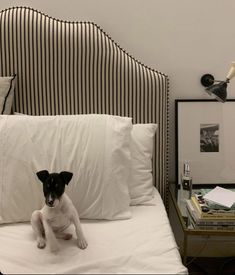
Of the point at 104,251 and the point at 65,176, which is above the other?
the point at 65,176

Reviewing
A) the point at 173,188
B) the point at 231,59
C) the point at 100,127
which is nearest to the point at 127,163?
the point at 100,127

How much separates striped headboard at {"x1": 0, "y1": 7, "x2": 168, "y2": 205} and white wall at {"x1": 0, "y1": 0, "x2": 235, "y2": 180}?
105 millimetres

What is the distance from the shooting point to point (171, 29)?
6.46 feet

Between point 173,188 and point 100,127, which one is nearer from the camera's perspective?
point 100,127

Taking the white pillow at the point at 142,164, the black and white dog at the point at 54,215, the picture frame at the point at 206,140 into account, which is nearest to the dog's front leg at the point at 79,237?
the black and white dog at the point at 54,215

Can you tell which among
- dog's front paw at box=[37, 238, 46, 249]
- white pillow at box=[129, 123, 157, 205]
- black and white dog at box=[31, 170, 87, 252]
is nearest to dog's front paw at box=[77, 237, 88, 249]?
black and white dog at box=[31, 170, 87, 252]

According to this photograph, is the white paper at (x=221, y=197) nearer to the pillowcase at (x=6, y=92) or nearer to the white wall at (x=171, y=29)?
the white wall at (x=171, y=29)

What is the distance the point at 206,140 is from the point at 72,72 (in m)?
0.80

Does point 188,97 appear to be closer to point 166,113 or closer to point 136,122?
point 166,113

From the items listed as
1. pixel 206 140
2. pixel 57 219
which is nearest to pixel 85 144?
pixel 57 219

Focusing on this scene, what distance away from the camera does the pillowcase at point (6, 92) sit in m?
1.81

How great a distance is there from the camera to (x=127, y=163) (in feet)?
5.56

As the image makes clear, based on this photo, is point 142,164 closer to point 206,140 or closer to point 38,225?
point 206,140

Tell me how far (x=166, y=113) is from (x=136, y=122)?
0.54 ft
